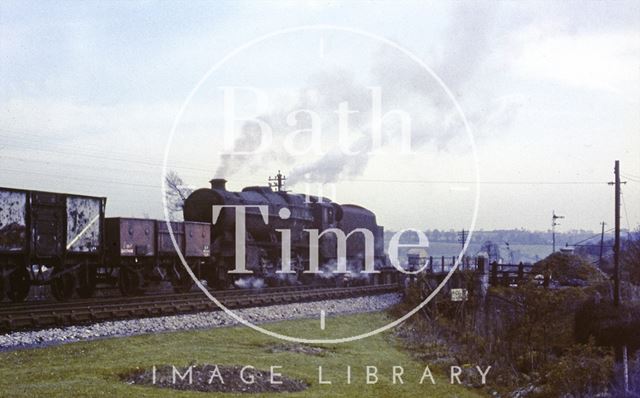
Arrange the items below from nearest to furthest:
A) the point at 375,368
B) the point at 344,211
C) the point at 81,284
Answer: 1. the point at 375,368
2. the point at 81,284
3. the point at 344,211

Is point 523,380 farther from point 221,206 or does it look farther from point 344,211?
point 344,211

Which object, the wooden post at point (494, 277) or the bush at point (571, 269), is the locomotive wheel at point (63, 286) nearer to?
the wooden post at point (494, 277)

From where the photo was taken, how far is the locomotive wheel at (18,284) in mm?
20328

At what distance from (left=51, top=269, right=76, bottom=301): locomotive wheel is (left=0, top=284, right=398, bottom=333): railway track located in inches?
43.7

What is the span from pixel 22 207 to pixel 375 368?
12.2 meters

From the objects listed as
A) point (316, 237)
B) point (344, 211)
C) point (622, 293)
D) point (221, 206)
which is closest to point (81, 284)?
point (221, 206)

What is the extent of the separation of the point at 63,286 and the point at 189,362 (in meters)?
11.6

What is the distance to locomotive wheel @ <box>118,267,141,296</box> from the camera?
24375mm

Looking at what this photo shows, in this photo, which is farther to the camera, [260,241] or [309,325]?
[260,241]

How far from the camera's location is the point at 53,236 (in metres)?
21.1

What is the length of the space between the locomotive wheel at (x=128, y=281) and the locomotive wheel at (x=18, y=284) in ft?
13.3

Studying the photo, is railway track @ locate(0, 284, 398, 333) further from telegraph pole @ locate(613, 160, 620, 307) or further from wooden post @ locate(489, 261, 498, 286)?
telegraph pole @ locate(613, 160, 620, 307)

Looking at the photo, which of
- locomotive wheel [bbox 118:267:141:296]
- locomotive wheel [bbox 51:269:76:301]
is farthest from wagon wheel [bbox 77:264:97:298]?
locomotive wheel [bbox 118:267:141:296]

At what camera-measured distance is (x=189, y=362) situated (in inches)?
478
